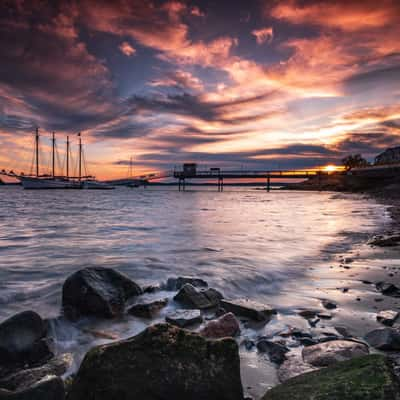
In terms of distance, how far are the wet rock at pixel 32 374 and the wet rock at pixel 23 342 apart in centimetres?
19

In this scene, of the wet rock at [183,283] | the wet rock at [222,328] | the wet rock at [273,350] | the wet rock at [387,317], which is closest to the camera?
the wet rock at [273,350]

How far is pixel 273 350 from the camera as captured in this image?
325cm

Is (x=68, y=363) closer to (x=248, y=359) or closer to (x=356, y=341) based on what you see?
(x=248, y=359)

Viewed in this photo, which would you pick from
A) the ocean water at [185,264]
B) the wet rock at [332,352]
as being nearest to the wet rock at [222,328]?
the ocean water at [185,264]

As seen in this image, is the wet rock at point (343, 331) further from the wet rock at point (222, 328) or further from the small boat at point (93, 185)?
the small boat at point (93, 185)

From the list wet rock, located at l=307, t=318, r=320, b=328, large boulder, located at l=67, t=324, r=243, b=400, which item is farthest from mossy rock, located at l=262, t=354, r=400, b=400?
wet rock, located at l=307, t=318, r=320, b=328

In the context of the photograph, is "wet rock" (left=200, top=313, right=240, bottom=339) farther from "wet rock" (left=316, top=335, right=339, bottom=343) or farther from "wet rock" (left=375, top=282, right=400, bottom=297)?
"wet rock" (left=375, top=282, right=400, bottom=297)

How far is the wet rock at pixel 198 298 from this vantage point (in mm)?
4574

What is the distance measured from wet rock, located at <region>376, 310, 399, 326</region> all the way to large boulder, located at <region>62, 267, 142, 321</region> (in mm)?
3525

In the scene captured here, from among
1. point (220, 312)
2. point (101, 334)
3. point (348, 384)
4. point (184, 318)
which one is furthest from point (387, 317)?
point (101, 334)

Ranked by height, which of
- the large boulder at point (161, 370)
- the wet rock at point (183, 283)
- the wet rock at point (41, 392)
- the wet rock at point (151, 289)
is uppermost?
the large boulder at point (161, 370)

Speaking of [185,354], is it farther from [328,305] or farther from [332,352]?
[328,305]

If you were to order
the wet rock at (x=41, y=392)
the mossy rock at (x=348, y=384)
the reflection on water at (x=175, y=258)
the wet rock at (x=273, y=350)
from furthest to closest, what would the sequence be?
the reflection on water at (x=175, y=258)
the wet rock at (x=273, y=350)
the wet rock at (x=41, y=392)
the mossy rock at (x=348, y=384)

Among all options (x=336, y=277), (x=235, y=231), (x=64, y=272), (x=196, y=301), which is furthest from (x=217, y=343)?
(x=235, y=231)
